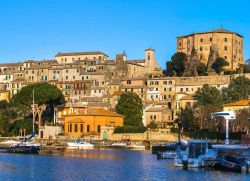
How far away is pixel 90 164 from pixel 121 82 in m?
74.4

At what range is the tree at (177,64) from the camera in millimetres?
132375

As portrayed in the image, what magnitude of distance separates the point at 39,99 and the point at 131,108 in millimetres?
17337

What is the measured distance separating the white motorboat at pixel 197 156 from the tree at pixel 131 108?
52.7 m

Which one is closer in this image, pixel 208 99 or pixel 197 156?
pixel 197 156

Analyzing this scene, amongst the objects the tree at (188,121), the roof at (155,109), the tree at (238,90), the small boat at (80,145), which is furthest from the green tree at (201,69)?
the small boat at (80,145)

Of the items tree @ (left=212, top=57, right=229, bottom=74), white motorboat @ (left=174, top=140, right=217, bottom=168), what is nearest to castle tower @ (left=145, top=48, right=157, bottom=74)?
tree @ (left=212, top=57, right=229, bottom=74)

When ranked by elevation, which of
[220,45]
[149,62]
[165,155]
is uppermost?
[220,45]

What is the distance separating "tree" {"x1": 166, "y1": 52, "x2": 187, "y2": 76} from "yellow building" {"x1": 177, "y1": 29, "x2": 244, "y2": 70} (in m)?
6.71

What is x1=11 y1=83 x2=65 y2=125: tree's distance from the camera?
369 feet

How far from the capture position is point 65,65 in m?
141

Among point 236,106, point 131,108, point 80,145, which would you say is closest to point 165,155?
point 80,145

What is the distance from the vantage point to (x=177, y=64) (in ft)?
435

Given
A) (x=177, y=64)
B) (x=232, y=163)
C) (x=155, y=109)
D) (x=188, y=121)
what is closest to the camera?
(x=232, y=163)

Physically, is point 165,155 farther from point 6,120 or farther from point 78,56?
point 78,56
